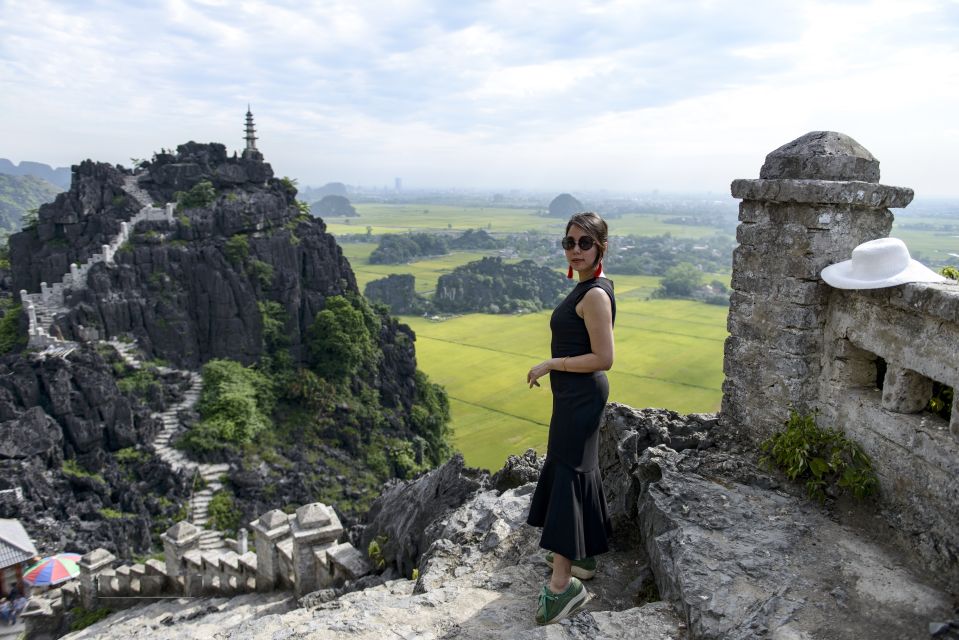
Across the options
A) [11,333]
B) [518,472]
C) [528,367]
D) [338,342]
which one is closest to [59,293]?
[11,333]

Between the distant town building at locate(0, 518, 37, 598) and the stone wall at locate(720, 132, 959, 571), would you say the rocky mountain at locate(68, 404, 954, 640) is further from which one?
the distant town building at locate(0, 518, 37, 598)

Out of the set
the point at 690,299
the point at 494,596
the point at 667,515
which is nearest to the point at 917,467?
the point at 667,515

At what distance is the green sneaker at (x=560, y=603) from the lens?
4641mm

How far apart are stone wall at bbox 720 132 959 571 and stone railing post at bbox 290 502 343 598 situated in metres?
5.91

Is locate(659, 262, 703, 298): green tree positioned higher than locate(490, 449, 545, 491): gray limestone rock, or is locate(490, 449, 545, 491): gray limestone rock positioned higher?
locate(490, 449, 545, 491): gray limestone rock

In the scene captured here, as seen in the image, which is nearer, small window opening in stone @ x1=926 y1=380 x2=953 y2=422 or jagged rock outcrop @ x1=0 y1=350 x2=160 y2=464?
small window opening in stone @ x1=926 y1=380 x2=953 y2=422

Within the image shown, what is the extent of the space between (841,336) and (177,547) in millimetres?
12108

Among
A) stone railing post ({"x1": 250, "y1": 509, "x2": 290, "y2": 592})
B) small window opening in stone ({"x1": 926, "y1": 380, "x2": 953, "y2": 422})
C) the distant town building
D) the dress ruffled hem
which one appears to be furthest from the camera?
the distant town building

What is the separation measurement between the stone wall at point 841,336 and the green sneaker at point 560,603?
238 cm

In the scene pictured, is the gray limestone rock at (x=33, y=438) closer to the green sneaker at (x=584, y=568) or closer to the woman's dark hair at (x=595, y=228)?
the green sneaker at (x=584, y=568)

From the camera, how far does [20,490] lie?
2386cm

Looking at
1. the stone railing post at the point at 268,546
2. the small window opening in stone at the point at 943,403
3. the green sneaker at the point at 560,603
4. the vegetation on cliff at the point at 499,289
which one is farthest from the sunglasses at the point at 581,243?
the vegetation on cliff at the point at 499,289

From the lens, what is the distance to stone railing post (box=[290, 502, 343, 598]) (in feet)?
30.9

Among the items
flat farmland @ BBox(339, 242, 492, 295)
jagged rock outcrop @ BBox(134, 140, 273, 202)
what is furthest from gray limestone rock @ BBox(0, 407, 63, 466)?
flat farmland @ BBox(339, 242, 492, 295)
